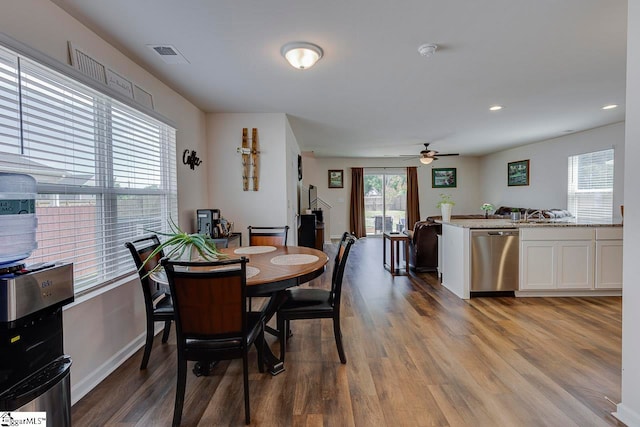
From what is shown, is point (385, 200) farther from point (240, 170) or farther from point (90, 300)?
point (90, 300)

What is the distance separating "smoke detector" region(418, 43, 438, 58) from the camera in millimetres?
2263


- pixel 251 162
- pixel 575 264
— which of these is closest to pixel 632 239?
pixel 575 264

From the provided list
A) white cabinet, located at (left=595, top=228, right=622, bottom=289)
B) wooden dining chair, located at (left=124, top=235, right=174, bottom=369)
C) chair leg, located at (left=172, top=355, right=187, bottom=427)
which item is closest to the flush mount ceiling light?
wooden dining chair, located at (left=124, top=235, right=174, bottom=369)

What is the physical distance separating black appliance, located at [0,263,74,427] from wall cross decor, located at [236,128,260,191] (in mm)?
2844

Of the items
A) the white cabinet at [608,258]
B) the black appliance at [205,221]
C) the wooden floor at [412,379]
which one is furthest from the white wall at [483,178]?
the black appliance at [205,221]

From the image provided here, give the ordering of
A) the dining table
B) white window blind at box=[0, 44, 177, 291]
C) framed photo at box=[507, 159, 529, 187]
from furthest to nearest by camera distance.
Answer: framed photo at box=[507, 159, 529, 187] → the dining table → white window blind at box=[0, 44, 177, 291]

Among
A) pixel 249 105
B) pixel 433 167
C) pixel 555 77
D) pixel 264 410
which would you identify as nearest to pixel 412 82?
pixel 555 77

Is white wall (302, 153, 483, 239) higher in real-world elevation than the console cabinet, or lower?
higher

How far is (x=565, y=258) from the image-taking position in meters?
3.55

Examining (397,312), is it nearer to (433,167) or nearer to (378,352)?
(378,352)

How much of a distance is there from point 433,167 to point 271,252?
7.52 meters

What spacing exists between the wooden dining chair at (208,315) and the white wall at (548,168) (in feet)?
20.2

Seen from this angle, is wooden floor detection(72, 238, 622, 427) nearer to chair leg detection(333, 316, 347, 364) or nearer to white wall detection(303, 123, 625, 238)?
chair leg detection(333, 316, 347, 364)

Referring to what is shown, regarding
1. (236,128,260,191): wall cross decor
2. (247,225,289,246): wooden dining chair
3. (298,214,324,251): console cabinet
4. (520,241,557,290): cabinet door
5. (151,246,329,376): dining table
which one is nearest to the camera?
(151,246,329,376): dining table
